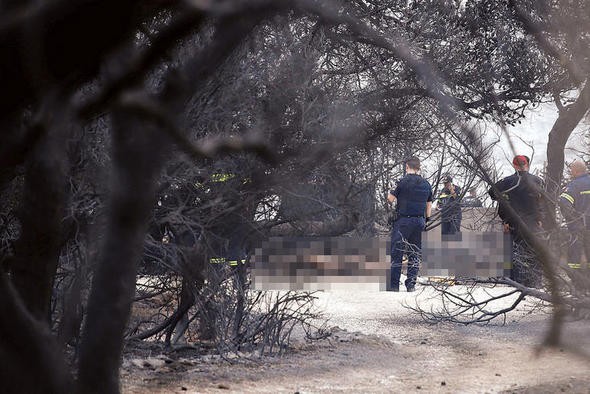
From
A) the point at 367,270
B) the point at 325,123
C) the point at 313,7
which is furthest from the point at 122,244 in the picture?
the point at 367,270

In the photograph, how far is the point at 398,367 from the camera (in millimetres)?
8609

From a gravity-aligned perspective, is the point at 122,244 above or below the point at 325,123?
below

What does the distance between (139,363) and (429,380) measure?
2193mm

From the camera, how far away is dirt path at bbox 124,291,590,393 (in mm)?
7465

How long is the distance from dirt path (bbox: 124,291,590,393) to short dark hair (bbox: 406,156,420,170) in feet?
6.15

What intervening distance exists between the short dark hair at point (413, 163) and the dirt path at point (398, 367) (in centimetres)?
188

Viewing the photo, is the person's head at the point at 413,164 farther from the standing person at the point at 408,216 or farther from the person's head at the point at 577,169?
the person's head at the point at 577,169

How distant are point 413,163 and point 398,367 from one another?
4.00m

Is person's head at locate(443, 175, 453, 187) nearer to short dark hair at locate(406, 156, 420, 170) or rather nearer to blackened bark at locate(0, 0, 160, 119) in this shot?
short dark hair at locate(406, 156, 420, 170)

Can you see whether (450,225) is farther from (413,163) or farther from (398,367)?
(398,367)

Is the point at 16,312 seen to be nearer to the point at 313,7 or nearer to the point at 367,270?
the point at 313,7

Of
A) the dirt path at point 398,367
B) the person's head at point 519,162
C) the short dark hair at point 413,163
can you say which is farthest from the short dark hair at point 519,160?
the short dark hair at point 413,163

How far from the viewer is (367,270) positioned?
9.25m

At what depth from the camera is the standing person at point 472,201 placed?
705 inches
